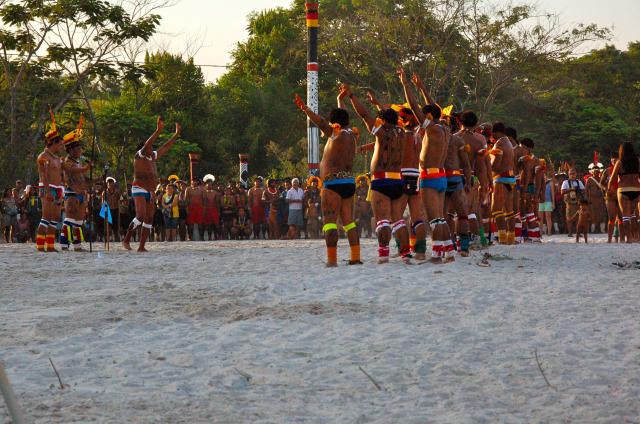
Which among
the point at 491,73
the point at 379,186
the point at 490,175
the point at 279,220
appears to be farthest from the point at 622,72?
the point at 379,186

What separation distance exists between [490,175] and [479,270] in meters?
4.11

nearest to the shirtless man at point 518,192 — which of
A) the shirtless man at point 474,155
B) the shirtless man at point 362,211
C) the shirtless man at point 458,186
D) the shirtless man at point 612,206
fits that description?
the shirtless man at point 474,155

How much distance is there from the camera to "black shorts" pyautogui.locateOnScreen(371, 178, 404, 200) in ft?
41.4

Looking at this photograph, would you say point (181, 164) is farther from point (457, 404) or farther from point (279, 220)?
point (457, 404)

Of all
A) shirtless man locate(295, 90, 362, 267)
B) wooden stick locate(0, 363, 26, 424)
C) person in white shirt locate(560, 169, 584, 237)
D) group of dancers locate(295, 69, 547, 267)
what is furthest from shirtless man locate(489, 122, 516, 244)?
wooden stick locate(0, 363, 26, 424)

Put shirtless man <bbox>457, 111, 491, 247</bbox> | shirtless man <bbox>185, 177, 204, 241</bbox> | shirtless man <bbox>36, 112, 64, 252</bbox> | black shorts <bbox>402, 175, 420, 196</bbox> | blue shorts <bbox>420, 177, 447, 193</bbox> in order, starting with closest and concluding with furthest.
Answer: blue shorts <bbox>420, 177, 447, 193</bbox>, black shorts <bbox>402, 175, 420, 196</bbox>, shirtless man <bbox>457, 111, 491, 247</bbox>, shirtless man <bbox>36, 112, 64, 252</bbox>, shirtless man <bbox>185, 177, 204, 241</bbox>

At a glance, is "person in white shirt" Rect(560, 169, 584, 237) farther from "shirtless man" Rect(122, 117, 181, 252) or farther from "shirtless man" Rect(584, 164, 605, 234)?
"shirtless man" Rect(122, 117, 181, 252)

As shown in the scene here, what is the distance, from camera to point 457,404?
19.4 feet

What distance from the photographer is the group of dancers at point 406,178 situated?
12.5 metres

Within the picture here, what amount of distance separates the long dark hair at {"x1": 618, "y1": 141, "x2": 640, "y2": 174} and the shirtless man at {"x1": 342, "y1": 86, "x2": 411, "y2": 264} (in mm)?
6597

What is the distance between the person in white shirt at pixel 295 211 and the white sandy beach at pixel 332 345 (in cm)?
1485

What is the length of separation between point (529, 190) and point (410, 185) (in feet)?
17.0

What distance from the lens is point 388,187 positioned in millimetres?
12633

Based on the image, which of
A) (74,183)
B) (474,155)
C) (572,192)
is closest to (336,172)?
(474,155)
